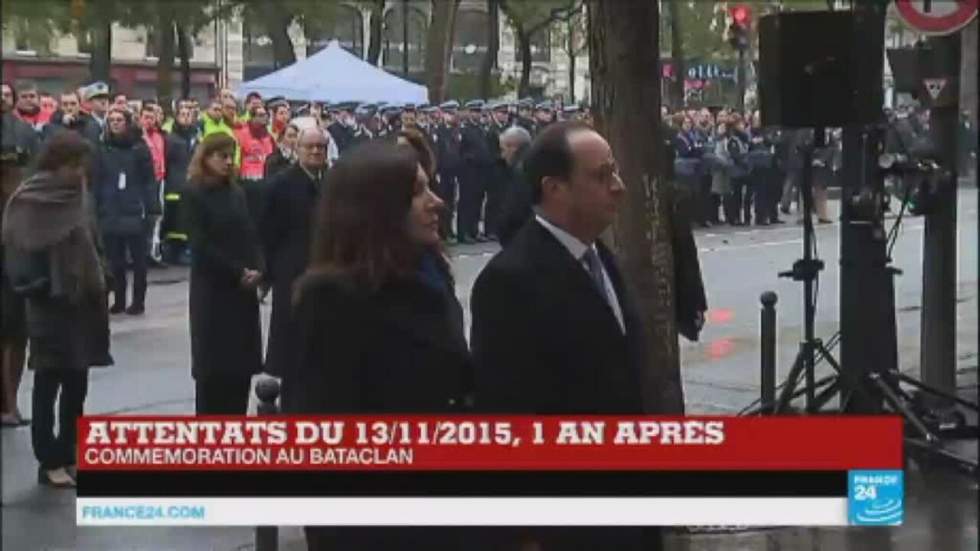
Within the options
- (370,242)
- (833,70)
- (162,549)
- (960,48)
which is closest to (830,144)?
(833,70)

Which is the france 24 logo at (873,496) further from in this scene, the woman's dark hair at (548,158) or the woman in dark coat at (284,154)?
the woman in dark coat at (284,154)

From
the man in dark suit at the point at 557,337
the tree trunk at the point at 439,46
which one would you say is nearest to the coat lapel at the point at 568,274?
the man in dark suit at the point at 557,337

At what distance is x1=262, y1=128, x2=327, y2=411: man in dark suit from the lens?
3.53 metres

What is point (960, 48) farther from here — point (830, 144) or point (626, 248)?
Answer: point (626, 248)

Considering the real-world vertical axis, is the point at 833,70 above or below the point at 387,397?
above

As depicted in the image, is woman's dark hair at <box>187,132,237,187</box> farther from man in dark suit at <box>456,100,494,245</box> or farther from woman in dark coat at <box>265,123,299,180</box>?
man in dark suit at <box>456,100,494,245</box>

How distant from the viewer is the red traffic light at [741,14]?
3664 millimetres

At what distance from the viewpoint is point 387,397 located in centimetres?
333

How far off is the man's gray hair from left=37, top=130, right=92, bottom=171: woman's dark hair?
2.47 feet

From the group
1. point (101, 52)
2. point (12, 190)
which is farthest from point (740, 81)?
point (12, 190)

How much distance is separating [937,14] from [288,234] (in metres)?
1.29

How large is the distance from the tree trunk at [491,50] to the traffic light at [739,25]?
17.2 inches

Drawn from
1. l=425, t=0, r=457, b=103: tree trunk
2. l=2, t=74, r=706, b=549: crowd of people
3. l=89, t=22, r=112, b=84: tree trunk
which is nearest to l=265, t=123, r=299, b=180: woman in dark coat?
l=2, t=74, r=706, b=549: crowd of people

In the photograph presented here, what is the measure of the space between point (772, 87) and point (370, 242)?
0.95 m
